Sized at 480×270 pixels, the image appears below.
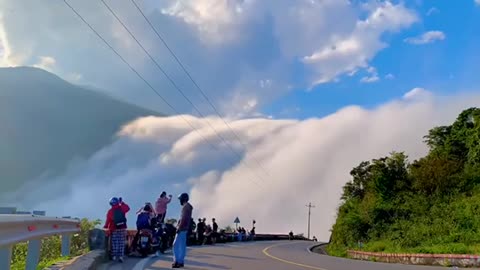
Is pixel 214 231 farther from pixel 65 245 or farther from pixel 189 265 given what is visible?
pixel 65 245

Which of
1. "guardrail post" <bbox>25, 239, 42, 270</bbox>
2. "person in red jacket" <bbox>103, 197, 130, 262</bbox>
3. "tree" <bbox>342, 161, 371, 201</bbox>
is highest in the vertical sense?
"tree" <bbox>342, 161, 371, 201</bbox>

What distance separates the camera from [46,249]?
1550 cm

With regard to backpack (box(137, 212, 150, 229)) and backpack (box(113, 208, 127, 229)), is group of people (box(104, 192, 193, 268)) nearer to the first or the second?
backpack (box(113, 208, 127, 229))

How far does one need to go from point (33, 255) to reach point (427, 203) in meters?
28.0

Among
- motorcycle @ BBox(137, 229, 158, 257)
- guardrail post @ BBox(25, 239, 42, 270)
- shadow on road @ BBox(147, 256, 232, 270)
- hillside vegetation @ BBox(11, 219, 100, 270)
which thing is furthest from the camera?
motorcycle @ BBox(137, 229, 158, 257)

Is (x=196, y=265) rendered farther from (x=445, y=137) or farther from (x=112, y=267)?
(x=445, y=137)

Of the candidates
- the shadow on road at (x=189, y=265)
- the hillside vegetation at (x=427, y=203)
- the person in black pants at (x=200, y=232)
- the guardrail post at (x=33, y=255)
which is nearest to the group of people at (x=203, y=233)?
the person in black pants at (x=200, y=232)

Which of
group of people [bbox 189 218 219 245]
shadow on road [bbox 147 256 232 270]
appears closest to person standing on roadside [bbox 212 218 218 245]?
group of people [bbox 189 218 219 245]

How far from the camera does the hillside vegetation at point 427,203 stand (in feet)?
83.1

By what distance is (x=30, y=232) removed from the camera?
311 inches

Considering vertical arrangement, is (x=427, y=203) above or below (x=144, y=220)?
above

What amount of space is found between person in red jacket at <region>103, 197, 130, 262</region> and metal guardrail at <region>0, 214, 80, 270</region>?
5.04 feet

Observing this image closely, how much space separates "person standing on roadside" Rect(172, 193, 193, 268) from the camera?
13.5m

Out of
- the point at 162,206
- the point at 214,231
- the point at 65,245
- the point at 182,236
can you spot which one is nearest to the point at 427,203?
the point at 214,231
